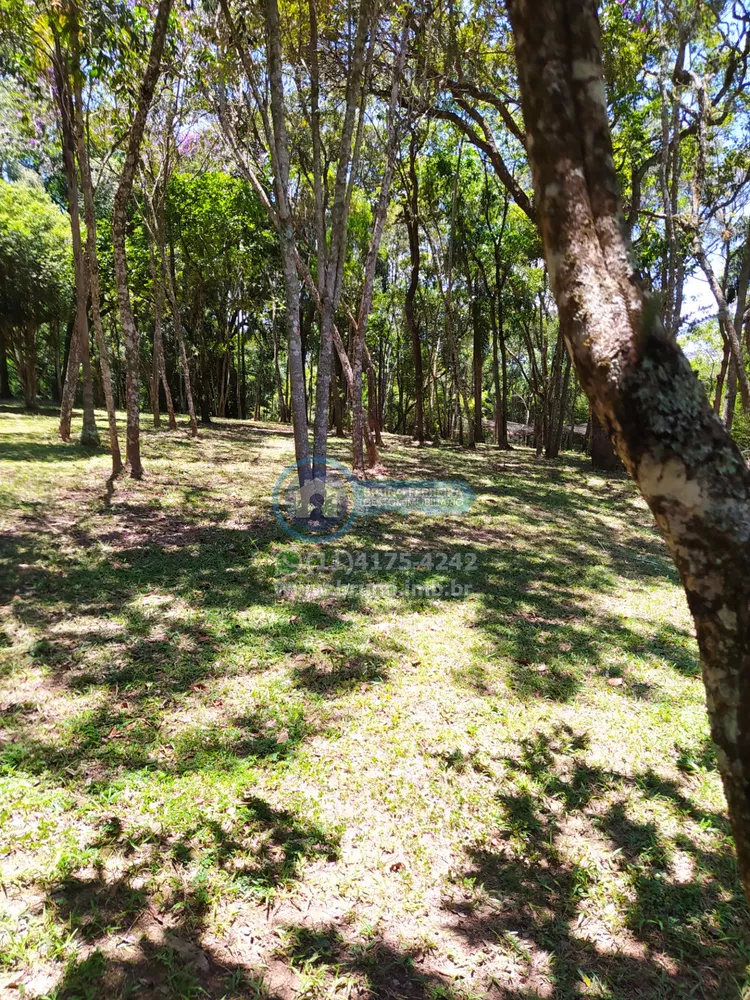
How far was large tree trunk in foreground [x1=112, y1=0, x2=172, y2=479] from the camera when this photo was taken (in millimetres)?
7301

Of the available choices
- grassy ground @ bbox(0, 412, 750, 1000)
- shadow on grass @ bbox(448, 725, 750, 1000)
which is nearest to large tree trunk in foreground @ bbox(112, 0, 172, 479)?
grassy ground @ bbox(0, 412, 750, 1000)

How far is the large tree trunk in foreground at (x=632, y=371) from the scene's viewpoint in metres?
1.47

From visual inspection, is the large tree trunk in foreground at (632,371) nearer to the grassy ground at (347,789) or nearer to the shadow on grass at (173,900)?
the grassy ground at (347,789)

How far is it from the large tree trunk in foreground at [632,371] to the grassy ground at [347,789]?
1410mm

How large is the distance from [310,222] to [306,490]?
351 inches

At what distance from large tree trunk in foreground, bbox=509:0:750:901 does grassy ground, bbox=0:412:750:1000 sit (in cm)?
141

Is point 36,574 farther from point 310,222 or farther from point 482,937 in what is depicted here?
point 310,222

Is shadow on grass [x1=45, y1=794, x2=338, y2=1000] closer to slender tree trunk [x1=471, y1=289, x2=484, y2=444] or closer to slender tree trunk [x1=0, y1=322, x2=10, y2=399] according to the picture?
slender tree trunk [x1=471, y1=289, x2=484, y2=444]

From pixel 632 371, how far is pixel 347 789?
2783 mm

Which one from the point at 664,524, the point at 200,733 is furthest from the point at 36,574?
the point at 664,524

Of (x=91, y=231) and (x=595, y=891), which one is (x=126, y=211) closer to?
(x=91, y=231)

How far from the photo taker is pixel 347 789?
3225mm

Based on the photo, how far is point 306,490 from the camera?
8.05 m

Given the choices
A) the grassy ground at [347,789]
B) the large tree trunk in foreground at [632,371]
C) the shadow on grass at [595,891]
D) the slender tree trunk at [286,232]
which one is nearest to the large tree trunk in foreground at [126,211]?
the slender tree trunk at [286,232]
